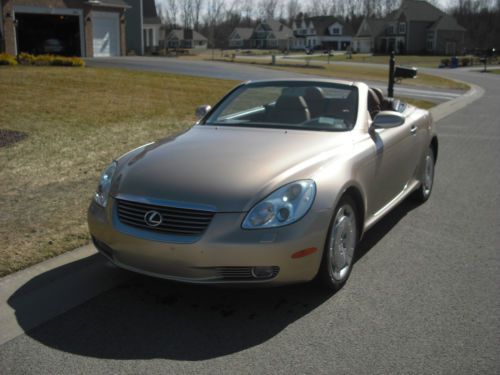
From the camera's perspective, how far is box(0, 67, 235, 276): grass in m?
5.44

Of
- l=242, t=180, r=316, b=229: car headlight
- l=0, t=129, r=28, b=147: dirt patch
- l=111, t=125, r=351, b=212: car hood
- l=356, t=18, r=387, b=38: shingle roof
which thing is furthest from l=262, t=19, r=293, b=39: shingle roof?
l=242, t=180, r=316, b=229: car headlight

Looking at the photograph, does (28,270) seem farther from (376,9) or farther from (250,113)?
(376,9)

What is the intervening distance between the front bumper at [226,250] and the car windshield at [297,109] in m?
1.50

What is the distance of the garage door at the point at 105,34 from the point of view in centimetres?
4241

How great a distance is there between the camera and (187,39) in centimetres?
10619

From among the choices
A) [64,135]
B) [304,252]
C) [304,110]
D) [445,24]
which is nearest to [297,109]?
[304,110]

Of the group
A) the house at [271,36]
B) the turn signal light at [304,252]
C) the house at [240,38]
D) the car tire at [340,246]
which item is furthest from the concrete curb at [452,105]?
the house at [240,38]

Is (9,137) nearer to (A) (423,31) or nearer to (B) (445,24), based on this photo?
(B) (445,24)

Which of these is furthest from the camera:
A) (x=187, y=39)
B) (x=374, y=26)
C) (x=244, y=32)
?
(x=244, y=32)

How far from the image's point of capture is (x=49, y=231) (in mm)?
5434

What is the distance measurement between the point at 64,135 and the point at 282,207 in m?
7.12

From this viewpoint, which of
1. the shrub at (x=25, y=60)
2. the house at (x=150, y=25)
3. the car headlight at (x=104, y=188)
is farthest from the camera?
the house at (x=150, y=25)

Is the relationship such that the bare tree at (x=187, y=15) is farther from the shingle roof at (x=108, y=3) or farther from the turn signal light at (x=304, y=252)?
the turn signal light at (x=304, y=252)

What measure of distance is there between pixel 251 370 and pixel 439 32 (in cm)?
9297
